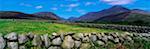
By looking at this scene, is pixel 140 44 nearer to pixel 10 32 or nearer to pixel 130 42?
pixel 130 42

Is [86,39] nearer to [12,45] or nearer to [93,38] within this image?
[93,38]

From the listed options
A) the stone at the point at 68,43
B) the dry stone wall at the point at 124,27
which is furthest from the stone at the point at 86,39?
the dry stone wall at the point at 124,27

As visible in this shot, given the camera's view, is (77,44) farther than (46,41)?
Yes

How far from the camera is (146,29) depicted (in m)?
32.2

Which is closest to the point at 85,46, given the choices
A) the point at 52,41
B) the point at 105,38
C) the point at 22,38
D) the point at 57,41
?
the point at 105,38

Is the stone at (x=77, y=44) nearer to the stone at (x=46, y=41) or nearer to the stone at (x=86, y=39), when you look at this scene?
the stone at (x=86, y=39)

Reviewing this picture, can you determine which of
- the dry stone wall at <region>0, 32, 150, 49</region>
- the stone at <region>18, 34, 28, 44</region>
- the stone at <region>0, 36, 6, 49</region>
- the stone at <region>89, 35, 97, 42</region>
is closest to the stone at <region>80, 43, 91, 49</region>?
the dry stone wall at <region>0, 32, 150, 49</region>

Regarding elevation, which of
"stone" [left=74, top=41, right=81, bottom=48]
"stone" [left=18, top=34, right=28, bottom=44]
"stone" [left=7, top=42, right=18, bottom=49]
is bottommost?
"stone" [left=74, top=41, right=81, bottom=48]

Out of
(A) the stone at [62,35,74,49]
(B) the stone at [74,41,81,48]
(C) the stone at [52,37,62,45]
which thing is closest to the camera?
(C) the stone at [52,37,62,45]

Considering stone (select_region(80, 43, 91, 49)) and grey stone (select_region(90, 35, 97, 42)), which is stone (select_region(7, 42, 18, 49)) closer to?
stone (select_region(80, 43, 91, 49))

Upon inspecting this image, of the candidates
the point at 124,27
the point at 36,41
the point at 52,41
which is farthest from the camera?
the point at 124,27

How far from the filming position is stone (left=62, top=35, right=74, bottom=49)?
23.7 m

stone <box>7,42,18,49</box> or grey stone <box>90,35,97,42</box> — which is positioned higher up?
grey stone <box>90,35,97,42</box>

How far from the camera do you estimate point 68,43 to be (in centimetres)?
2386
